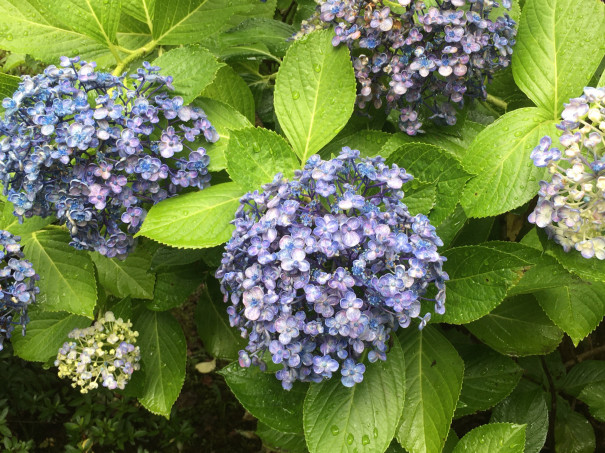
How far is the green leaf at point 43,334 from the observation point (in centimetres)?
218

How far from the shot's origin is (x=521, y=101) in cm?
206

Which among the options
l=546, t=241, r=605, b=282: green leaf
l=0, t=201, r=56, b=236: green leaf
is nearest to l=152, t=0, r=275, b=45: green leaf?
l=0, t=201, r=56, b=236: green leaf

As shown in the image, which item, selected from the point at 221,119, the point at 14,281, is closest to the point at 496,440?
the point at 221,119

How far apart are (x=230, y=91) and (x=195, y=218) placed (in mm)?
658

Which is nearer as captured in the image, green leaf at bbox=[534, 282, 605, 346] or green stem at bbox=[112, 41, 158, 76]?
green leaf at bbox=[534, 282, 605, 346]

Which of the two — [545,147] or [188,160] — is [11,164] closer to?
[188,160]

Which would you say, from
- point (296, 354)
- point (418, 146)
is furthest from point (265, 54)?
point (296, 354)

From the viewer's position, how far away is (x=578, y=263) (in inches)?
56.2

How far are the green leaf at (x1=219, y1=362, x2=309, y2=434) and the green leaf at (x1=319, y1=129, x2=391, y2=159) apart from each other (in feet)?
2.37

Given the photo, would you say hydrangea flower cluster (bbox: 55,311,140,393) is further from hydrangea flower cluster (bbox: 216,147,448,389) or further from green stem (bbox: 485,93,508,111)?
green stem (bbox: 485,93,508,111)

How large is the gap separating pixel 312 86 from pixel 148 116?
464 millimetres

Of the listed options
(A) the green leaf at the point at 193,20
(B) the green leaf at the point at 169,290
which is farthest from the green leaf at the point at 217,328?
(A) the green leaf at the point at 193,20

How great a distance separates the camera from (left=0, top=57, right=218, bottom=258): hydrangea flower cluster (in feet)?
4.83

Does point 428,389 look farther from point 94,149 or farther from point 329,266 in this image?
point 94,149
